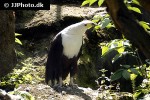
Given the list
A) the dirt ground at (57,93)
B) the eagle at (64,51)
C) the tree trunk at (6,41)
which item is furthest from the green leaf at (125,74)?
the tree trunk at (6,41)

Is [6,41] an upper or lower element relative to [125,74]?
lower

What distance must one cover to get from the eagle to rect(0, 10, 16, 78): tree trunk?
1.70 feet

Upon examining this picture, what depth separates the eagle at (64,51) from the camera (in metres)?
4.04

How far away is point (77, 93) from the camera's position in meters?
4.03

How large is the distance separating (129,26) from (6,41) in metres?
3.27

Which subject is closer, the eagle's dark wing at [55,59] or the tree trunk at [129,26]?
the tree trunk at [129,26]

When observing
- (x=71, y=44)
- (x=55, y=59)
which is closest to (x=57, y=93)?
(x=55, y=59)

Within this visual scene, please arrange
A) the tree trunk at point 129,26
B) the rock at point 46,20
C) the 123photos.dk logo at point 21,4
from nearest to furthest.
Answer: the tree trunk at point 129,26, the 123photos.dk logo at point 21,4, the rock at point 46,20

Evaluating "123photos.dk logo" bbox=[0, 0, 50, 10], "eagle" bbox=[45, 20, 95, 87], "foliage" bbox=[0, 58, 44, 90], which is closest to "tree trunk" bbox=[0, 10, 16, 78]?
"foliage" bbox=[0, 58, 44, 90]

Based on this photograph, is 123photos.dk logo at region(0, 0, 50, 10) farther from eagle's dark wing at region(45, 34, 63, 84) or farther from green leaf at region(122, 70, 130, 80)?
green leaf at region(122, 70, 130, 80)

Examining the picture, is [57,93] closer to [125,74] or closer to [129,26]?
[125,74]

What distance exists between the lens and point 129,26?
1.19 meters

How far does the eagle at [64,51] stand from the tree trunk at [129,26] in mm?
2803

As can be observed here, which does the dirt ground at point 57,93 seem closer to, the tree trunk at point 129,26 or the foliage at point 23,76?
the foliage at point 23,76
